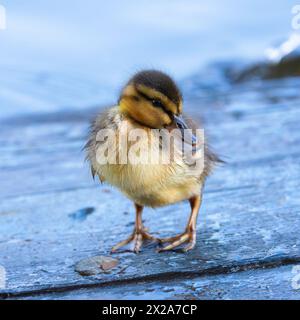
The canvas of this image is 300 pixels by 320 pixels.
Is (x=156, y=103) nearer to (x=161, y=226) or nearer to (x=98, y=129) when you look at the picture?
(x=98, y=129)

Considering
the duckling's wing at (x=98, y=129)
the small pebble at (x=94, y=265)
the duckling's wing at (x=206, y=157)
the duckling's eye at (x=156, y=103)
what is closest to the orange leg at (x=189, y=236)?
the duckling's wing at (x=206, y=157)

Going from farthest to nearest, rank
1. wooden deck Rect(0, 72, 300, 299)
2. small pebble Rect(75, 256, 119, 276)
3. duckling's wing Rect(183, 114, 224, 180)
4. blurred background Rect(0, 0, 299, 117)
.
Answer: blurred background Rect(0, 0, 299, 117) < duckling's wing Rect(183, 114, 224, 180) < small pebble Rect(75, 256, 119, 276) < wooden deck Rect(0, 72, 300, 299)

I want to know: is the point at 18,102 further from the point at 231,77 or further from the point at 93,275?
the point at 93,275

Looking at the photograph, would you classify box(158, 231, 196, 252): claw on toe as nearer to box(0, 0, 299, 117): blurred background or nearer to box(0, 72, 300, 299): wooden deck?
box(0, 72, 300, 299): wooden deck

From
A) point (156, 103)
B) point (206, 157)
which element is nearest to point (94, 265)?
point (156, 103)

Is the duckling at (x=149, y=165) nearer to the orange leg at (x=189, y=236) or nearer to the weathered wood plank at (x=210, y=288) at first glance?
the orange leg at (x=189, y=236)

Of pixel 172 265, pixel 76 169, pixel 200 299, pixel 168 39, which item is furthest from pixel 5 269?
pixel 168 39

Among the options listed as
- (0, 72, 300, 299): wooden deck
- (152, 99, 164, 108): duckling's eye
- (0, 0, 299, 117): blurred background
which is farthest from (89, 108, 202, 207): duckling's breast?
(0, 0, 299, 117): blurred background
